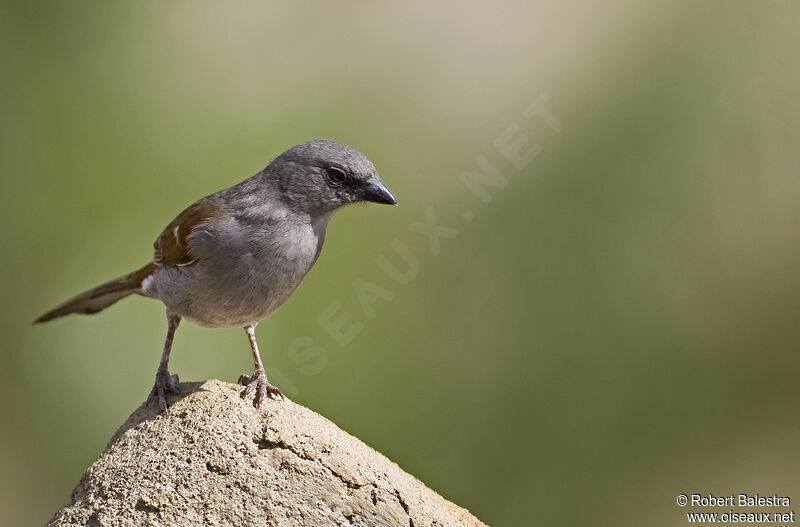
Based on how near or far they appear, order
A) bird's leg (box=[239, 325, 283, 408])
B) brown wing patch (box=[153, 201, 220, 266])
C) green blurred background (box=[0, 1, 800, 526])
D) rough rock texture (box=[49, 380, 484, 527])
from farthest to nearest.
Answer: green blurred background (box=[0, 1, 800, 526]) < brown wing patch (box=[153, 201, 220, 266]) < bird's leg (box=[239, 325, 283, 408]) < rough rock texture (box=[49, 380, 484, 527])

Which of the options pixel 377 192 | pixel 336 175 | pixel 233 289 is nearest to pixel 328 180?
pixel 336 175

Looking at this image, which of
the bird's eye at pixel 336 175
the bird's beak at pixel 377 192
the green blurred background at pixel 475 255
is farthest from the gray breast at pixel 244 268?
→ the green blurred background at pixel 475 255

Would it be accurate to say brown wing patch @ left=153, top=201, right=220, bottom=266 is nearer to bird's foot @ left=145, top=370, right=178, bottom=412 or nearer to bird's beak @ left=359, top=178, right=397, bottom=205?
bird's foot @ left=145, top=370, right=178, bottom=412

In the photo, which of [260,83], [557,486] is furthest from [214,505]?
[260,83]

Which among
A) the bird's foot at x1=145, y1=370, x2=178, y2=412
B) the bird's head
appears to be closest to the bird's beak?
the bird's head

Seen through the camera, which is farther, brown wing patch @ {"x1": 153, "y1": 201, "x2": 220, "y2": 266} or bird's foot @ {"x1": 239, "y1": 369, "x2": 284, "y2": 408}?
brown wing patch @ {"x1": 153, "y1": 201, "x2": 220, "y2": 266}

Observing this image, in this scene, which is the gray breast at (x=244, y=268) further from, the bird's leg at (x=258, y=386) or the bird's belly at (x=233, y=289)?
the bird's leg at (x=258, y=386)
